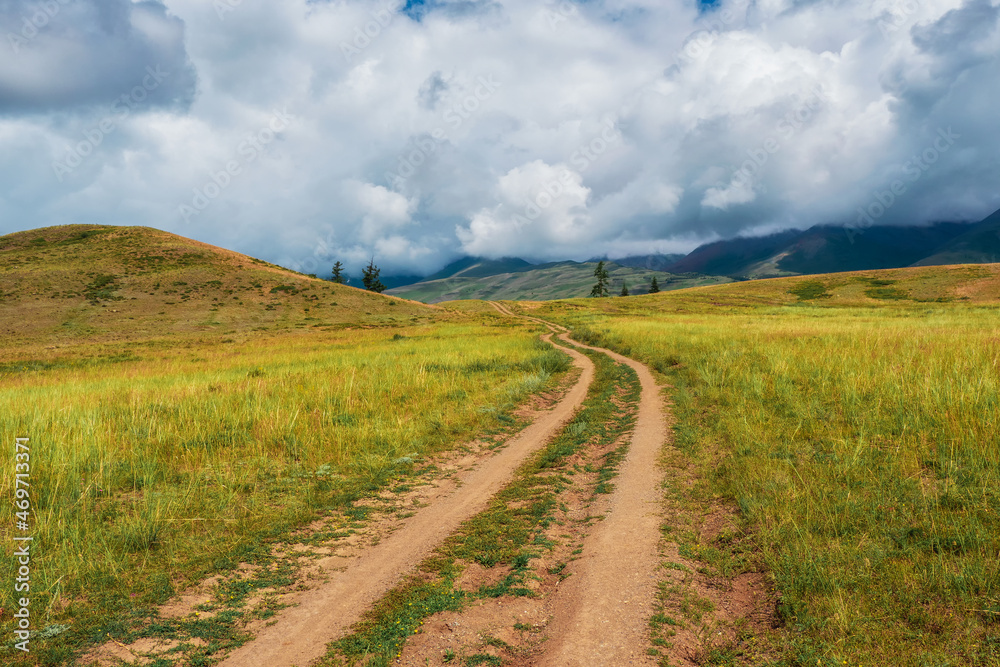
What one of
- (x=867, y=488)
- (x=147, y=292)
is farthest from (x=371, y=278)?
(x=867, y=488)

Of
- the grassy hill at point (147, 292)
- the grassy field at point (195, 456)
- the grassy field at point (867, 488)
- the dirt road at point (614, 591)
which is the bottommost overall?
the dirt road at point (614, 591)

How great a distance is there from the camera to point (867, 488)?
6441 millimetres

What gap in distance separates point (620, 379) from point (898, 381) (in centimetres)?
947

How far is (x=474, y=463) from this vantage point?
1000 cm

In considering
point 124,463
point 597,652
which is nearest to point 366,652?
point 597,652

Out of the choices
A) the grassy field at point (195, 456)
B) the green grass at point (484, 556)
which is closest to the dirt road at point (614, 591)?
the green grass at point (484, 556)

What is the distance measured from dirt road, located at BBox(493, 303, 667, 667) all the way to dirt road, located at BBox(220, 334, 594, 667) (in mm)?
2146

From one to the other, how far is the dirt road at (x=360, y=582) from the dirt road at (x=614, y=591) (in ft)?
7.04

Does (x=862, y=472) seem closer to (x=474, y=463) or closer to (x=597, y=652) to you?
(x=597, y=652)

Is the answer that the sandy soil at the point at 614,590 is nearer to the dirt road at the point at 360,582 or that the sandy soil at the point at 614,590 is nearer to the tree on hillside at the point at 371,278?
the dirt road at the point at 360,582

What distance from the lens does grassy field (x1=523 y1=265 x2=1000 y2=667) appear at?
396 cm

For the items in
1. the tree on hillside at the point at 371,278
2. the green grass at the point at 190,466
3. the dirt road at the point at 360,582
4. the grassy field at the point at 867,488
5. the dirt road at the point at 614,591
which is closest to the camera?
the grassy field at the point at 867,488

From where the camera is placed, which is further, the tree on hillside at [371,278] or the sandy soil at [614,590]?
the tree on hillside at [371,278]

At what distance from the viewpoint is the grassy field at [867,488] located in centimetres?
396
